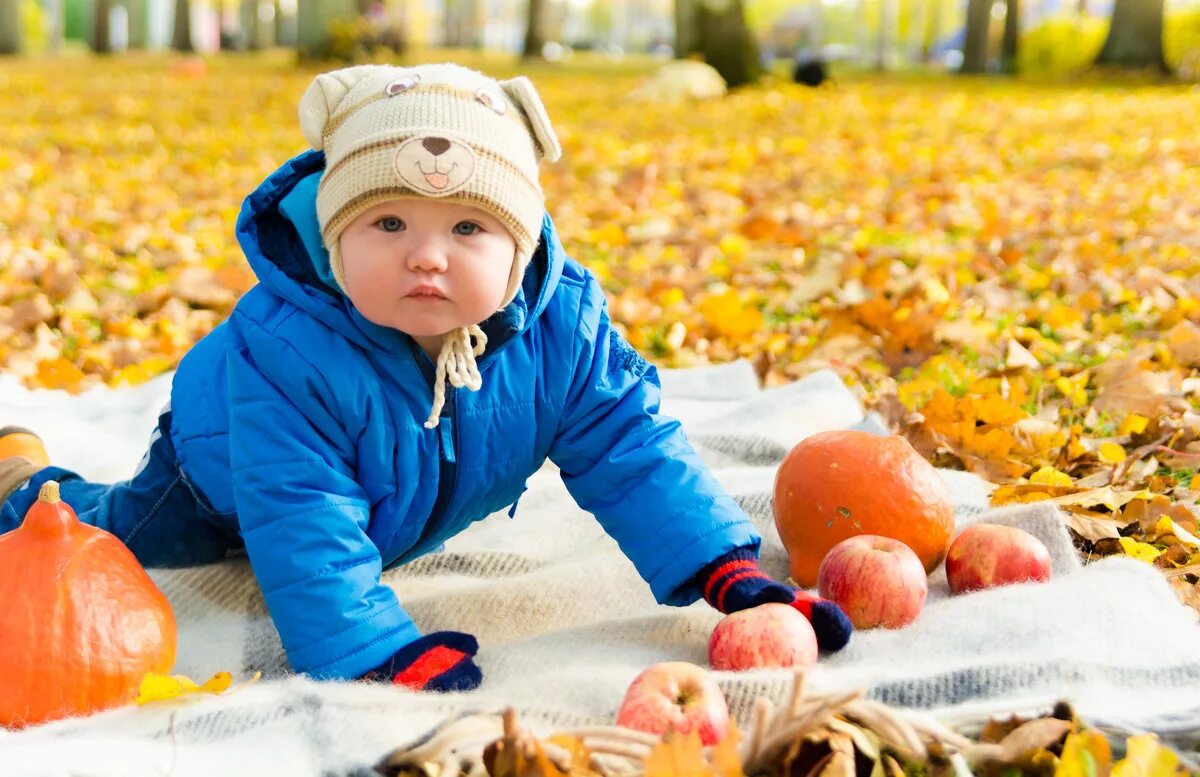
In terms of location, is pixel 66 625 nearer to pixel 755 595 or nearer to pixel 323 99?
pixel 323 99

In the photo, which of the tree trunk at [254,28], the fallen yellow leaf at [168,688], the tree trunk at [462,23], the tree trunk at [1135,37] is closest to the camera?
the fallen yellow leaf at [168,688]

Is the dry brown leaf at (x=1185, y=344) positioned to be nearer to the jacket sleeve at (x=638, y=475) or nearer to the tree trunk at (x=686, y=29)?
the jacket sleeve at (x=638, y=475)

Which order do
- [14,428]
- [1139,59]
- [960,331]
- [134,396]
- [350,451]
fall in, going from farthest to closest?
1. [1139,59]
2. [960,331]
3. [134,396]
4. [14,428]
5. [350,451]

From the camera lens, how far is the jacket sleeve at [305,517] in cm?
214

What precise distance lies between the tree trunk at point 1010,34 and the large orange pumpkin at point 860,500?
22.7 metres

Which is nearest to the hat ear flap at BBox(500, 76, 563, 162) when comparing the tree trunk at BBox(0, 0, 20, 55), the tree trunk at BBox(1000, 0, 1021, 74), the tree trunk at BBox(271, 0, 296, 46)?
the tree trunk at BBox(1000, 0, 1021, 74)

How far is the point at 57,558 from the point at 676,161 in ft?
24.7

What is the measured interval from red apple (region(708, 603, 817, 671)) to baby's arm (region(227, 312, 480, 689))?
43 centimetres

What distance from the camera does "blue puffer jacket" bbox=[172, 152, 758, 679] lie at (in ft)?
7.14

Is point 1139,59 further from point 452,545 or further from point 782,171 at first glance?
point 452,545

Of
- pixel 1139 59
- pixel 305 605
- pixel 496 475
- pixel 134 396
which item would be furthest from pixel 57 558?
pixel 1139 59

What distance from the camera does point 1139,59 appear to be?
18547 mm

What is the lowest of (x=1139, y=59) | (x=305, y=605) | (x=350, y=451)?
(x=305, y=605)

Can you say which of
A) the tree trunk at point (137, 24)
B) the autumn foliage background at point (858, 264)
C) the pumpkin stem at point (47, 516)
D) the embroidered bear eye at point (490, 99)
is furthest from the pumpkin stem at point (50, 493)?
the tree trunk at point (137, 24)
